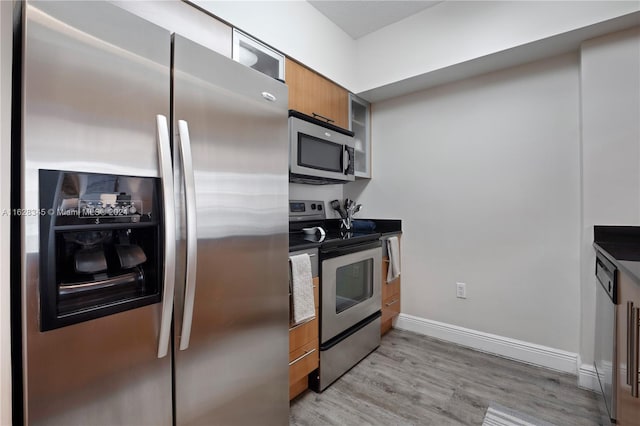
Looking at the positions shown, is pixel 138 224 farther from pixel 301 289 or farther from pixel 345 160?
pixel 345 160

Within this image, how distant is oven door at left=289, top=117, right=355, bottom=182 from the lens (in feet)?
6.25

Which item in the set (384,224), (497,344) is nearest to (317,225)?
(384,224)

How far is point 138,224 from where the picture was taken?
0.88m

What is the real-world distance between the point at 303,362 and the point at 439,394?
0.88 metres

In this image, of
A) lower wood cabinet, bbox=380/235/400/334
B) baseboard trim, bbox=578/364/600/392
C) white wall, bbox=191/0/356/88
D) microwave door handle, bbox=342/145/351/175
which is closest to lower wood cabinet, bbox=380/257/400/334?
lower wood cabinet, bbox=380/235/400/334

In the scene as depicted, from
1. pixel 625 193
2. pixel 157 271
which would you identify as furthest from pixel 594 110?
pixel 157 271

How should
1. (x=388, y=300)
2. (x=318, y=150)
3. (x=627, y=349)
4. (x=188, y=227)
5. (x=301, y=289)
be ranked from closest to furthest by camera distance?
1. (x=188, y=227)
2. (x=627, y=349)
3. (x=301, y=289)
4. (x=318, y=150)
5. (x=388, y=300)

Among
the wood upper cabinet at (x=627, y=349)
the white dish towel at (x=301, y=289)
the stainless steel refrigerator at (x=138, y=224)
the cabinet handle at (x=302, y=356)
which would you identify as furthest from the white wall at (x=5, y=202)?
the wood upper cabinet at (x=627, y=349)

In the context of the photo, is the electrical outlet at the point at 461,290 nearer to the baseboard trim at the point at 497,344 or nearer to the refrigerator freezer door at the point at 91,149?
the baseboard trim at the point at 497,344

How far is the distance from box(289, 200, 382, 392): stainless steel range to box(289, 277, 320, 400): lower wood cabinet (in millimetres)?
42

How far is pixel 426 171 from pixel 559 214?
102cm

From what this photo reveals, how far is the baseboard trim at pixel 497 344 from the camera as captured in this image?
6.73 ft

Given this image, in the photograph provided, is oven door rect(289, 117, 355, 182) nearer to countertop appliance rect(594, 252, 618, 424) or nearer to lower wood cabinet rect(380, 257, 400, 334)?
lower wood cabinet rect(380, 257, 400, 334)

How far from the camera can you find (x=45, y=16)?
0.72 m
